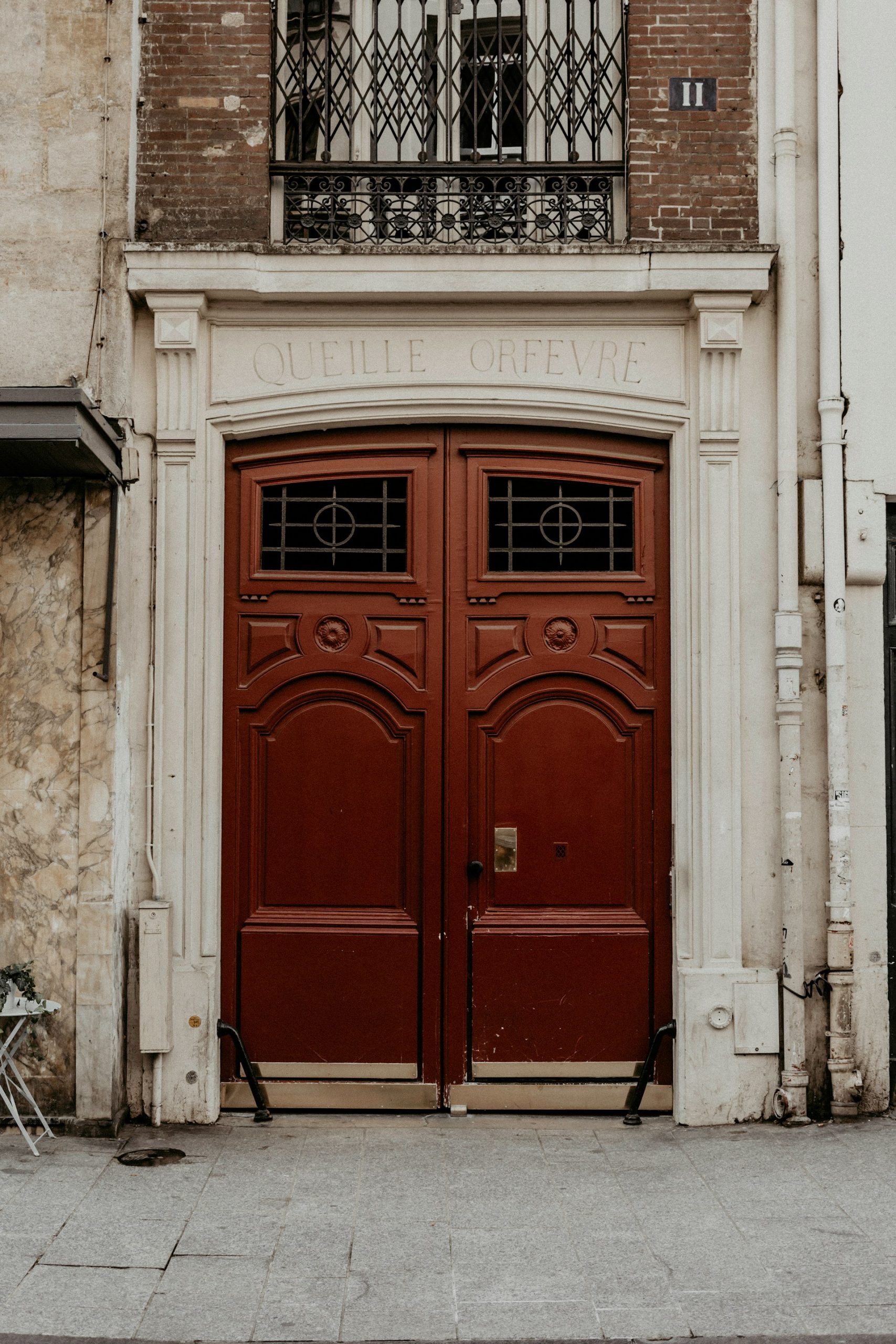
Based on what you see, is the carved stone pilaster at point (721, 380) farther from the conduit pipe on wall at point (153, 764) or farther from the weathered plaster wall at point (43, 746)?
the weathered plaster wall at point (43, 746)

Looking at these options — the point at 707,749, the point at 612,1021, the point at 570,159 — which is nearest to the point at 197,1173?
the point at 612,1021

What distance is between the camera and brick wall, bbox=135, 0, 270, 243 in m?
6.58

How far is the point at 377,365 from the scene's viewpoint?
21.7 feet

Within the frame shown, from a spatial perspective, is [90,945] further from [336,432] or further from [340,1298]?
[336,432]

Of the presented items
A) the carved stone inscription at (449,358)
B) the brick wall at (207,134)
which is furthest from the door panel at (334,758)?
the brick wall at (207,134)

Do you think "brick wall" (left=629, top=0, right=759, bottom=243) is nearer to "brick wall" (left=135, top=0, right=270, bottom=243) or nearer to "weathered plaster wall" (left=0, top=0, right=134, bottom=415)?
"brick wall" (left=135, top=0, right=270, bottom=243)

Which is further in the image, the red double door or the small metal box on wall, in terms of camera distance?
the red double door

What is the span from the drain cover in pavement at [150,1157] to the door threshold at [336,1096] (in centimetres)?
61

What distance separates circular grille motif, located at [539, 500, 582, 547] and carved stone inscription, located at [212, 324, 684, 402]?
66 cm

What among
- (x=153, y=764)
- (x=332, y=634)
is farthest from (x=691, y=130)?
(x=153, y=764)

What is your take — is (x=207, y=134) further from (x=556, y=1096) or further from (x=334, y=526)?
(x=556, y=1096)

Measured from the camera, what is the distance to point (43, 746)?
6.30m

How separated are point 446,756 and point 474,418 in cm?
181

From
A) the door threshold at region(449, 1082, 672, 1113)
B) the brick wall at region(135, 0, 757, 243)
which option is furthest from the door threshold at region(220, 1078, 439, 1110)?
the brick wall at region(135, 0, 757, 243)
